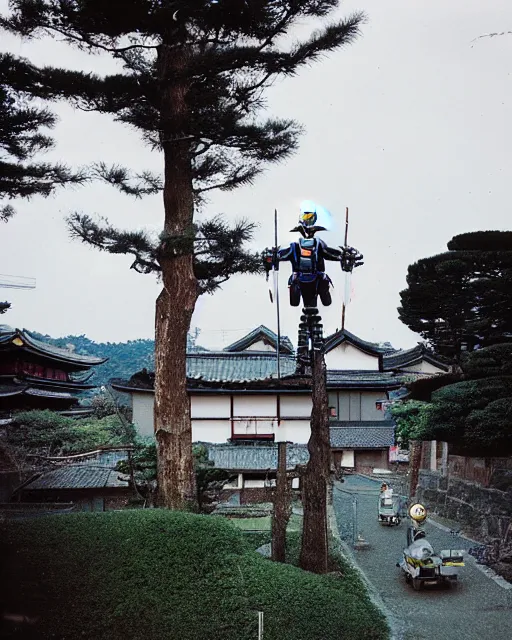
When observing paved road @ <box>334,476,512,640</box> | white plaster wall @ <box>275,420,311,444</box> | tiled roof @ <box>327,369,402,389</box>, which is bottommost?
paved road @ <box>334,476,512,640</box>

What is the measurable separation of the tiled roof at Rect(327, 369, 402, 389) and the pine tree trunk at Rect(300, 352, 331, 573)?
17.3 ft

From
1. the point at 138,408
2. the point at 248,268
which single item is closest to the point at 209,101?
the point at 248,268

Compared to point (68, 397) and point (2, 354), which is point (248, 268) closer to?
point (2, 354)

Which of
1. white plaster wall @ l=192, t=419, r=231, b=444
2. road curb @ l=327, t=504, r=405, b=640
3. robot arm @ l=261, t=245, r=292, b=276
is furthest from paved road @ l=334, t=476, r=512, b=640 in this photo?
robot arm @ l=261, t=245, r=292, b=276

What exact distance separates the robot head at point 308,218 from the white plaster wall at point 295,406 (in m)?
4.56

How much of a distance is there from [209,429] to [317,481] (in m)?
3.63

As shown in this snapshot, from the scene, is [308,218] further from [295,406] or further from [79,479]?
[79,479]

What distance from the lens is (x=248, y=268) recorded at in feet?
19.9

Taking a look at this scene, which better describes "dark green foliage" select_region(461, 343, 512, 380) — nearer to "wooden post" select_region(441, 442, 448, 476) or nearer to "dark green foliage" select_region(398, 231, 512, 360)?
"dark green foliage" select_region(398, 231, 512, 360)

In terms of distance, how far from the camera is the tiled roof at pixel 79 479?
28.1 feet

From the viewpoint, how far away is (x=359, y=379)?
11.1m

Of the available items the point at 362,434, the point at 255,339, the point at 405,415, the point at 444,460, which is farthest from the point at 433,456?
the point at 255,339

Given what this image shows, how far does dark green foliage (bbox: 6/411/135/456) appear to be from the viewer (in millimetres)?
8180

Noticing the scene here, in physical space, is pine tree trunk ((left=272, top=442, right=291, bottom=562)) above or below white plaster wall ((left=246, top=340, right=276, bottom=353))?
below
